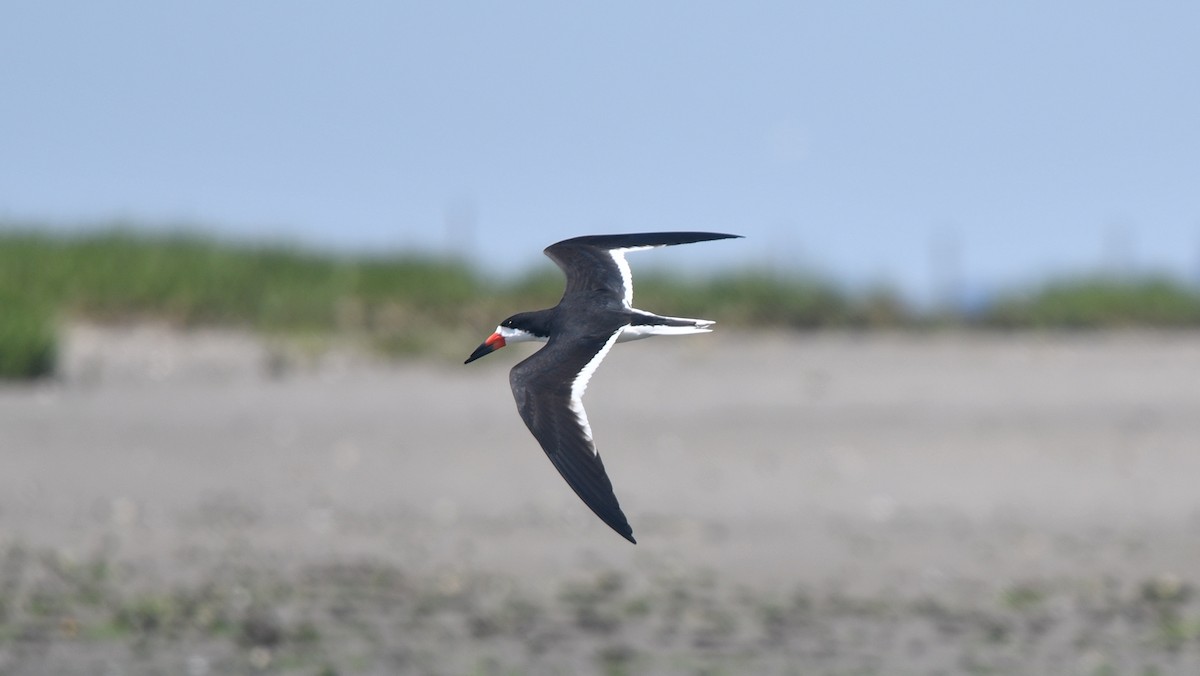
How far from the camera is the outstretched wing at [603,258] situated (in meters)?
5.72

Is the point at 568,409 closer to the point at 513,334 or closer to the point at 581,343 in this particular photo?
the point at 581,343

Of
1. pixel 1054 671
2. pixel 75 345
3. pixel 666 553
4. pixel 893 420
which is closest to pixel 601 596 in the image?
pixel 666 553

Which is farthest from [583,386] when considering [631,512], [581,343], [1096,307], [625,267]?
[1096,307]

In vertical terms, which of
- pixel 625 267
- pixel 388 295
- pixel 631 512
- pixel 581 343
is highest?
pixel 625 267

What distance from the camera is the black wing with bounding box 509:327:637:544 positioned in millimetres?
4758

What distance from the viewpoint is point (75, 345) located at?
56.7 feet

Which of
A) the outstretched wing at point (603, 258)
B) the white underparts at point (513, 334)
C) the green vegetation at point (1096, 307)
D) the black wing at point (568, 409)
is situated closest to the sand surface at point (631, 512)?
the green vegetation at point (1096, 307)

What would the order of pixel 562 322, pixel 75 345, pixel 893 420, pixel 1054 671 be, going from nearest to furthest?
pixel 562 322, pixel 1054 671, pixel 893 420, pixel 75 345

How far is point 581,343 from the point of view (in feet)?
17.1

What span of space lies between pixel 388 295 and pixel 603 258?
12.6m

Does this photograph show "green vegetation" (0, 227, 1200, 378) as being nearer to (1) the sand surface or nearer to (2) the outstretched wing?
(1) the sand surface

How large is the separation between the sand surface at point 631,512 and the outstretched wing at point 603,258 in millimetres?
4104

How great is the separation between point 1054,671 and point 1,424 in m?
8.57

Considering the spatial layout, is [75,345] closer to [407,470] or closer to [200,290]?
[200,290]
